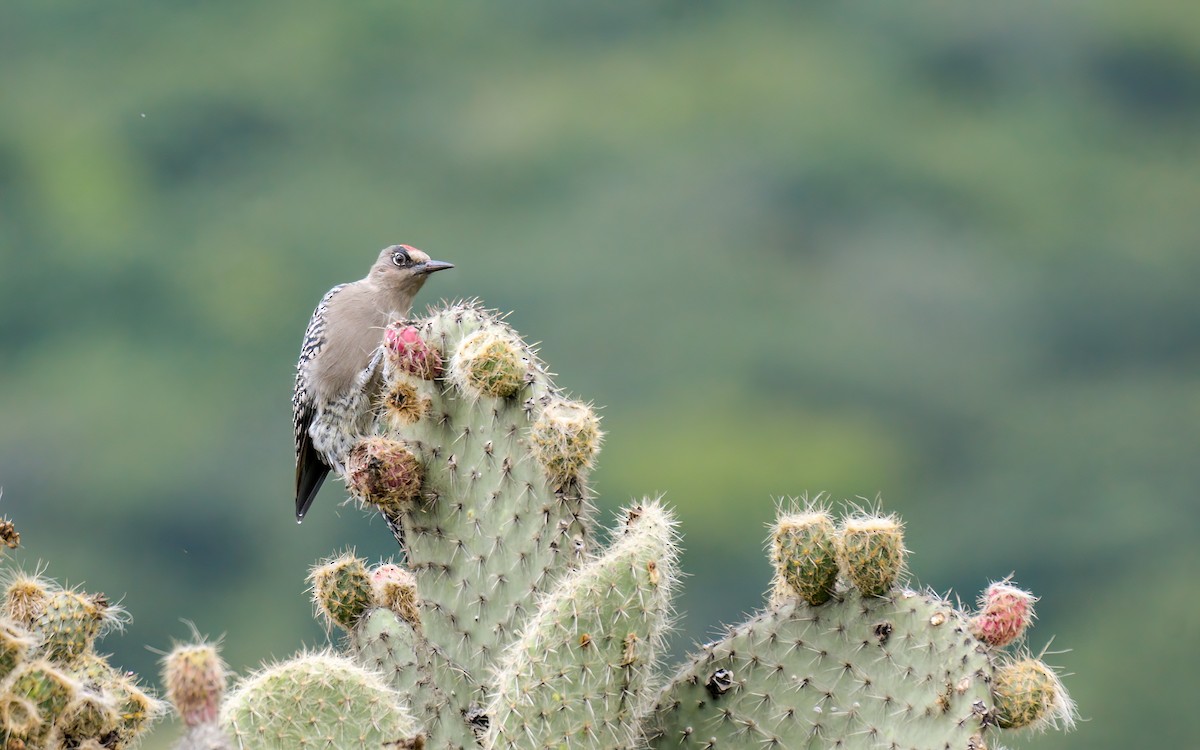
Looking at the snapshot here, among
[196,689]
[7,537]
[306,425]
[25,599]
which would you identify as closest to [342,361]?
[306,425]

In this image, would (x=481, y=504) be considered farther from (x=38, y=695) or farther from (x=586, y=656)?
(x=38, y=695)

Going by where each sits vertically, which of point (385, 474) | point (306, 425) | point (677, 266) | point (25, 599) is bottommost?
point (25, 599)

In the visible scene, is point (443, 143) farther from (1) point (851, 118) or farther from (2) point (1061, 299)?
(2) point (1061, 299)

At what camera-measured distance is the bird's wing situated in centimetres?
734

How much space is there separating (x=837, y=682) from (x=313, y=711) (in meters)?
1.19

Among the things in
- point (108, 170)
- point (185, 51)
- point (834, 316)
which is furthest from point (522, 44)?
point (834, 316)

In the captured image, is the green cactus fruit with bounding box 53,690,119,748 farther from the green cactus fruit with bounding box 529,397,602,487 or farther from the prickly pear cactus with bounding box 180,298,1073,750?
the green cactus fruit with bounding box 529,397,602,487

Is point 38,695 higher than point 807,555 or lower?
lower

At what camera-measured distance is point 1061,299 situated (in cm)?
5506

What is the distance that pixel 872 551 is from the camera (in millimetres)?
4262

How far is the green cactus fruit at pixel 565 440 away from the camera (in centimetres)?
444

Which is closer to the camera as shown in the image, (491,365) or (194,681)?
(194,681)

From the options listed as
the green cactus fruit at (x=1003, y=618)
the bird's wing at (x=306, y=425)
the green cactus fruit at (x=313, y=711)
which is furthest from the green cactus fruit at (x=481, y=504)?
the bird's wing at (x=306, y=425)

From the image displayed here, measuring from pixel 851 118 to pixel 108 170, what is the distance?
985 inches
